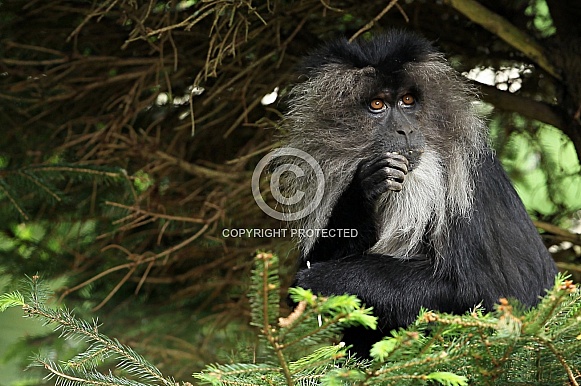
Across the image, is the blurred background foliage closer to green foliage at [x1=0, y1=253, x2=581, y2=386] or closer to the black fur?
the black fur

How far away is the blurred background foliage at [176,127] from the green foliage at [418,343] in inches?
68.4

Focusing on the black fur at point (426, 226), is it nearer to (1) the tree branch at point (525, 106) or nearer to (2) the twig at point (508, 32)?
(2) the twig at point (508, 32)

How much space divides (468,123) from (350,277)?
0.68 meters

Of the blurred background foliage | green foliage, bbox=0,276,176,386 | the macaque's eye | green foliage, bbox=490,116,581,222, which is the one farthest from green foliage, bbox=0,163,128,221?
green foliage, bbox=490,116,581,222

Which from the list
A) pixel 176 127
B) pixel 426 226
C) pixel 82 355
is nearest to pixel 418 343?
pixel 82 355

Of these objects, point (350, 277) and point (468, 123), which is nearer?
point (350, 277)

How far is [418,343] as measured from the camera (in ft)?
4.42

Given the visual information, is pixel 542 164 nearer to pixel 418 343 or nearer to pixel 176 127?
pixel 176 127

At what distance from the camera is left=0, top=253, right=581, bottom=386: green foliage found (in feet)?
4.00

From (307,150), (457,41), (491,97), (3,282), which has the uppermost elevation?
(457,41)

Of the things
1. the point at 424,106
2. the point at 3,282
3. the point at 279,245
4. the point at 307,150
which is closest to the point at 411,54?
the point at 424,106

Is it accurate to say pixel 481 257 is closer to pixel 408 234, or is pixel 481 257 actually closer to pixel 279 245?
pixel 408 234

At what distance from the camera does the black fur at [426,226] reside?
7.92 ft

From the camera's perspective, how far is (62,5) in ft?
11.3
